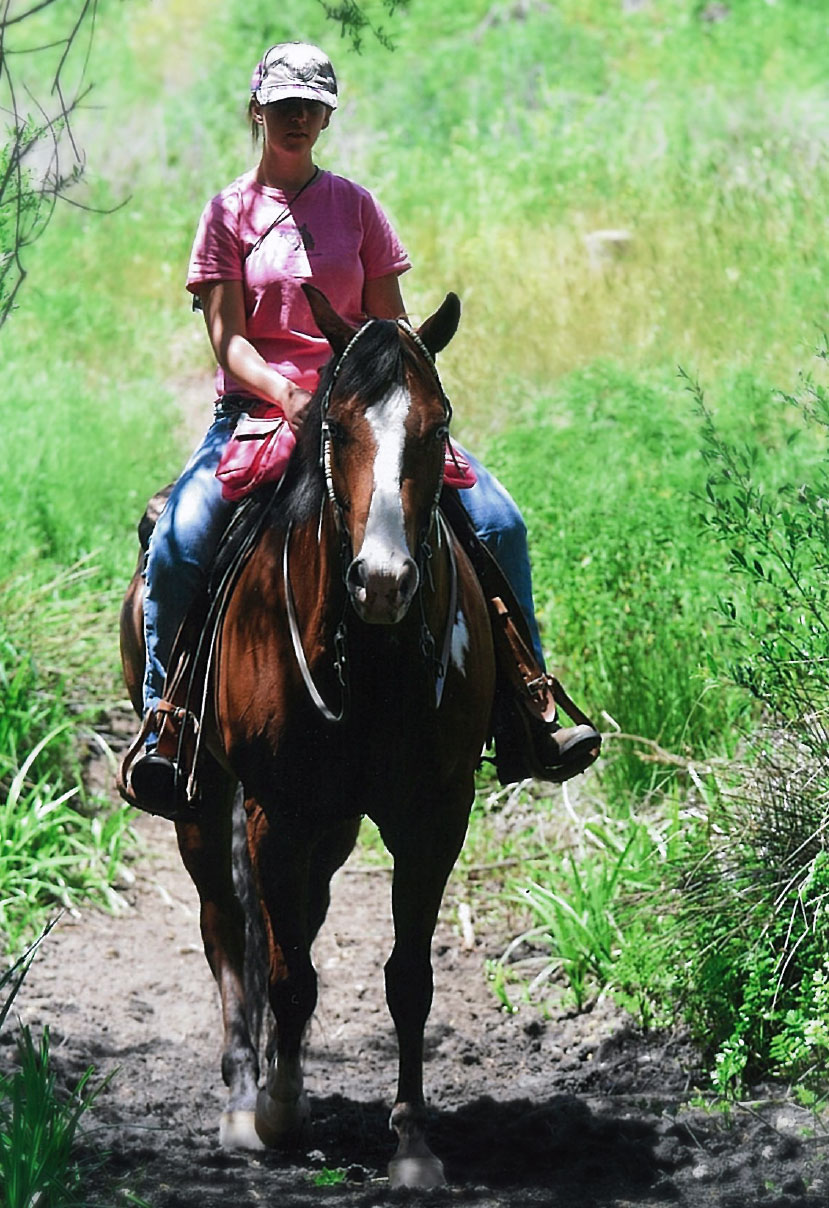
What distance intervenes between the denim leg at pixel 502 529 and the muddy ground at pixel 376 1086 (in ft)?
4.64

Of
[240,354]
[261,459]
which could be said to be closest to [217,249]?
[240,354]

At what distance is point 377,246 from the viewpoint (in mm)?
4629

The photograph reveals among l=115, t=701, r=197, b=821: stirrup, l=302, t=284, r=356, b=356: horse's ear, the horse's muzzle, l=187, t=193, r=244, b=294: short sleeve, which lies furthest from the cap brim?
l=115, t=701, r=197, b=821: stirrup

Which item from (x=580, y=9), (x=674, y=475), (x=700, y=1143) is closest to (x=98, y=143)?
(x=580, y=9)

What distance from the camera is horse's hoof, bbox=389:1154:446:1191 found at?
4191 millimetres

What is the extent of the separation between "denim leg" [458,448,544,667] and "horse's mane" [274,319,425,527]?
66cm

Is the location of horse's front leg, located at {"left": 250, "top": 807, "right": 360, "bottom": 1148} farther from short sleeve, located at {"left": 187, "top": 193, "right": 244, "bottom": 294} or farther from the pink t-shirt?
short sleeve, located at {"left": 187, "top": 193, "right": 244, "bottom": 294}

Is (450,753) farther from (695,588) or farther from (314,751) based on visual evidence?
(695,588)

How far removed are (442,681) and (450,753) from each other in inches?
8.9

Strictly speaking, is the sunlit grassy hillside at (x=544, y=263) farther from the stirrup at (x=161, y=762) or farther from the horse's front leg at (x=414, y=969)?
the horse's front leg at (x=414, y=969)

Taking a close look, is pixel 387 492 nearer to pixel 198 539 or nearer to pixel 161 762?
pixel 198 539

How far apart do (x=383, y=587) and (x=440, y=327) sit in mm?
845

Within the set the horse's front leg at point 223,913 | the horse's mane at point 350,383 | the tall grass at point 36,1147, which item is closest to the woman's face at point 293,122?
the horse's mane at point 350,383

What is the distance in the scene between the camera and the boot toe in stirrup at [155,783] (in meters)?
4.58
